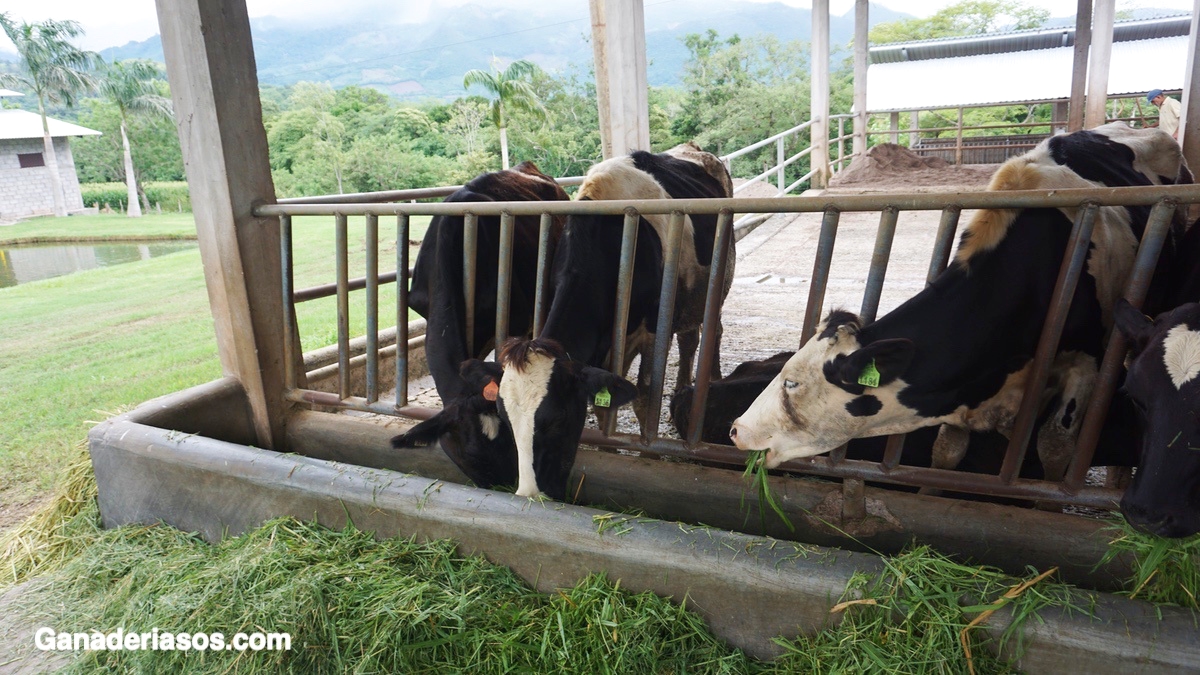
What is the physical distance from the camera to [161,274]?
11.2 meters

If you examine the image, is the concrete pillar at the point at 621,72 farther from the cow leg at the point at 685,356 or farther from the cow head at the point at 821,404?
the cow head at the point at 821,404

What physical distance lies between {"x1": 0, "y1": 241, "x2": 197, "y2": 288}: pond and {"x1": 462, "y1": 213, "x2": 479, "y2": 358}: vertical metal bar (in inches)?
400

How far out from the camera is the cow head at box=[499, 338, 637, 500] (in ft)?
8.82

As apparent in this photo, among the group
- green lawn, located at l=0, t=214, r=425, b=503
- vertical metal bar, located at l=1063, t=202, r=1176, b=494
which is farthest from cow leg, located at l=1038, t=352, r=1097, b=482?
green lawn, located at l=0, t=214, r=425, b=503

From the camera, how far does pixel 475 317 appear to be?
3723 mm

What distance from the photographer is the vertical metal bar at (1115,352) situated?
2150 mm

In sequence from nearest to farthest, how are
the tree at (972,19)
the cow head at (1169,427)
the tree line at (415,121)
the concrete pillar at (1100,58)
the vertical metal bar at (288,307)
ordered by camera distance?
the cow head at (1169,427) < the vertical metal bar at (288,307) < the concrete pillar at (1100,58) < the tree line at (415,121) < the tree at (972,19)

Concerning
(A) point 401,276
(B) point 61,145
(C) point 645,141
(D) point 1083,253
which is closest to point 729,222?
(D) point 1083,253

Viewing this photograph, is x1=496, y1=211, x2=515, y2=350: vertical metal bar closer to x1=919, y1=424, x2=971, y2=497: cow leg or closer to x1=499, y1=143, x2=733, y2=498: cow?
x1=499, y1=143, x2=733, y2=498: cow

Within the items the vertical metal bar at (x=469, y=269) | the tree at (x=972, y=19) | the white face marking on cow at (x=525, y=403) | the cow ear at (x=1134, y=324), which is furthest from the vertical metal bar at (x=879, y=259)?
the tree at (x=972, y=19)

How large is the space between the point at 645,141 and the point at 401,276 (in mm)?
2744

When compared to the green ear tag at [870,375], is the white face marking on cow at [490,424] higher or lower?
lower

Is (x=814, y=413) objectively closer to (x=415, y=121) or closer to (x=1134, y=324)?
(x=1134, y=324)

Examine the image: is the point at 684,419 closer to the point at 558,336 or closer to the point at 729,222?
the point at 558,336
